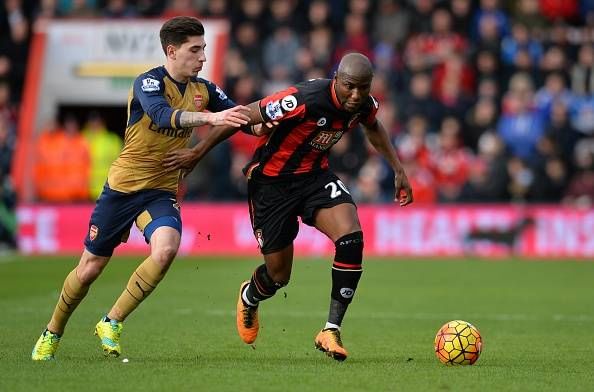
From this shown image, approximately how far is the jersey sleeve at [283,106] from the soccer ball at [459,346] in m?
1.97

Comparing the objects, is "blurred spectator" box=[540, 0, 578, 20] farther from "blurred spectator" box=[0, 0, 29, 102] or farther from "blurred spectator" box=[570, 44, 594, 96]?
"blurred spectator" box=[0, 0, 29, 102]

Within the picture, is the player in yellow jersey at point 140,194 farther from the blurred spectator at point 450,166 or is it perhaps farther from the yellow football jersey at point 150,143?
the blurred spectator at point 450,166

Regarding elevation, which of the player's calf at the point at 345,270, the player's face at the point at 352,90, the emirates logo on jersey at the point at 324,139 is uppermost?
the player's face at the point at 352,90

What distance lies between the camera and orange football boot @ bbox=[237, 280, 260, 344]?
9898 mm

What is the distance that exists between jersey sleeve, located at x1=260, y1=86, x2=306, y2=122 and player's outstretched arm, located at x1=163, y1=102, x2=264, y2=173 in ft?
0.20

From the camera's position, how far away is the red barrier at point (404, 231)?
71.1 ft

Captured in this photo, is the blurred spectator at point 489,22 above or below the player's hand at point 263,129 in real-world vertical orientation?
above

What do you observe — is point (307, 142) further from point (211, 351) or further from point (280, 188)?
point (211, 351)

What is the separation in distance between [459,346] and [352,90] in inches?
79.8

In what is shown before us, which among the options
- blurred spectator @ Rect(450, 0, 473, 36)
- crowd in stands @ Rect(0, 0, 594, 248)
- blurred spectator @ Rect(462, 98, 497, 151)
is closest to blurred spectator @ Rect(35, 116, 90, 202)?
crowd in stands @ Rect(0, 0, 594, 248)

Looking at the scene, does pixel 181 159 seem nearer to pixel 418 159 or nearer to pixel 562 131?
pixel 418 159

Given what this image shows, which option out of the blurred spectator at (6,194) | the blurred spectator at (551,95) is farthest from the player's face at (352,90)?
the blurred spectator at (6,194)

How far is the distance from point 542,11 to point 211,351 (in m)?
16.2

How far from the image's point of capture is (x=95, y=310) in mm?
13031
